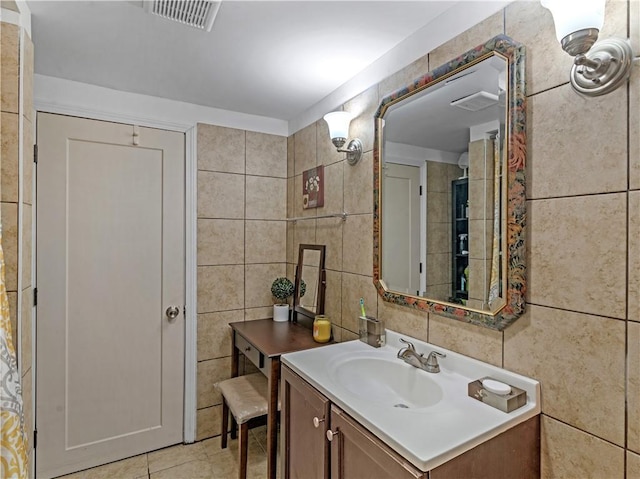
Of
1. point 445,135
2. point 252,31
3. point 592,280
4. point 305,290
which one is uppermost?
point 252,31

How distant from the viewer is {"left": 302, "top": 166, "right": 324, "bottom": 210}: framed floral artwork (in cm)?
231

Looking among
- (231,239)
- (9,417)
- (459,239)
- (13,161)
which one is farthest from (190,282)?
(459,239)

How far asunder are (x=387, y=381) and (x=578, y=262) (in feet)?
2.92

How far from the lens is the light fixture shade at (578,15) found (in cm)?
92

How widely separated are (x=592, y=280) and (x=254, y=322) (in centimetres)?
205

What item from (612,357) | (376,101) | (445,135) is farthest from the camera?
(376,101)

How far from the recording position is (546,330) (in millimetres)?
1132

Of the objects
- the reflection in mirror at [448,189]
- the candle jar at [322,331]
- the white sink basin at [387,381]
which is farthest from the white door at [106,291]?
the reflection in mirror at [448,189]

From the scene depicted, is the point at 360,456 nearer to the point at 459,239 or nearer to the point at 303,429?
the point at 303,429

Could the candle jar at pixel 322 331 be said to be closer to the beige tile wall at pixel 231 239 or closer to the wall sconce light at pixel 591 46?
the beige tile wall at pixel 231 239

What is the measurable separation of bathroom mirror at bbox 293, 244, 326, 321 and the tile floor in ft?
3.04

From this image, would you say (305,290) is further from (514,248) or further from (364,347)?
(514,248)

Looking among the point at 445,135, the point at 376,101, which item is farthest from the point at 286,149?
the point at 445,135

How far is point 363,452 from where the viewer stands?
111 cm
